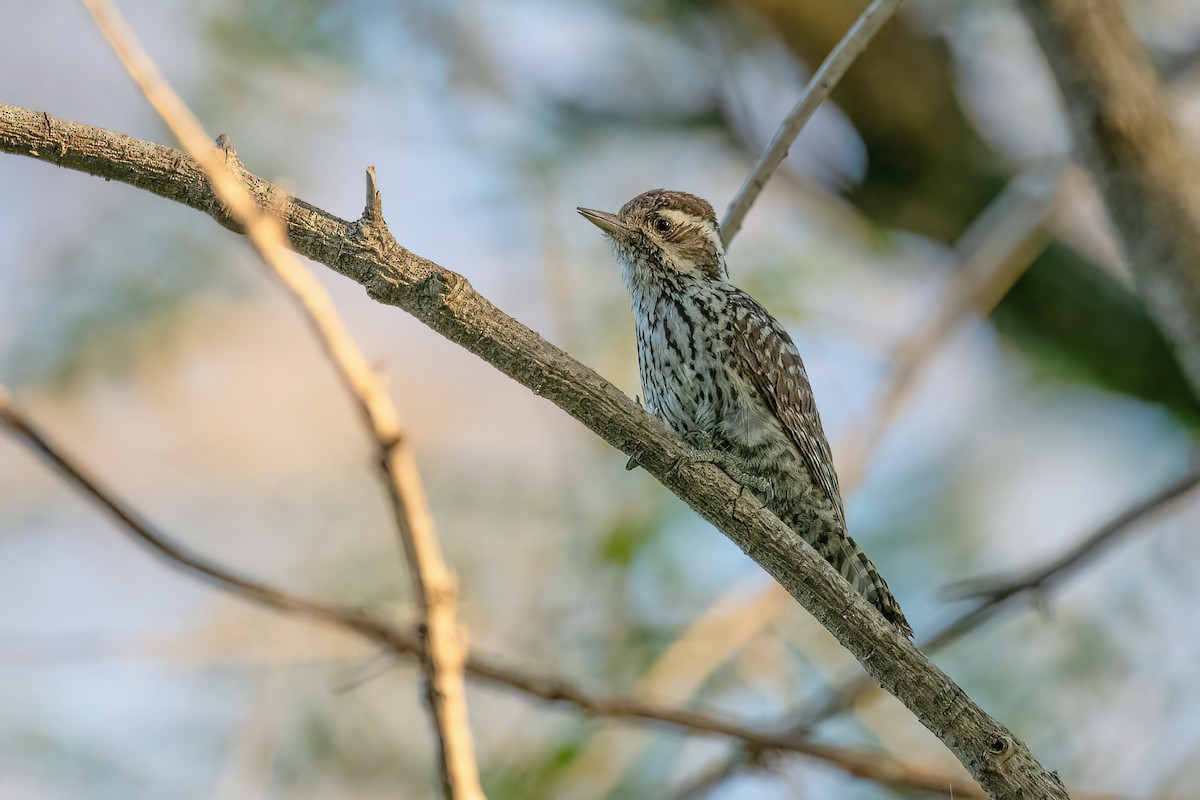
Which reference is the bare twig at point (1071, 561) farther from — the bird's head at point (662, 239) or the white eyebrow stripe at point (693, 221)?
the white eyebrow stripe at point (693, 221)

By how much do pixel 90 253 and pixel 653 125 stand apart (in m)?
3.58

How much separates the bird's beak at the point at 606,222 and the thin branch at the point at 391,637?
2269mm

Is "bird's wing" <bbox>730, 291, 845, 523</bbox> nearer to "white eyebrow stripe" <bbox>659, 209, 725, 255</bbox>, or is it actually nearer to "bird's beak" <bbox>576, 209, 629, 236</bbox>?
"white eyebrow stripe" <bbox>659, 209, 725, 255</bbox>

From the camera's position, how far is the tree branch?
13.6 feet

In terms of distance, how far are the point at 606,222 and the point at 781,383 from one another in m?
1.05

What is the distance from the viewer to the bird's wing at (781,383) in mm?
4844

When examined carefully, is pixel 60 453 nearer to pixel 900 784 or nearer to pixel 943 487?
pixel 900 784

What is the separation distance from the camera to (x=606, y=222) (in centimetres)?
528

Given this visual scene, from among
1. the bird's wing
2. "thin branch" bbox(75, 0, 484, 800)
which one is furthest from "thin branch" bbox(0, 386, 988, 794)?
the bird's wing

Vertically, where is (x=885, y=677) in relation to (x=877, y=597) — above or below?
below

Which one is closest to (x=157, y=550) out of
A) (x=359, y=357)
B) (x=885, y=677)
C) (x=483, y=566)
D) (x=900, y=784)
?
(x=359, y=357)

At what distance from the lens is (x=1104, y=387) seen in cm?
724

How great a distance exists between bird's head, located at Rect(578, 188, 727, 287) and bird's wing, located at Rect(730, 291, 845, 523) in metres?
0.29

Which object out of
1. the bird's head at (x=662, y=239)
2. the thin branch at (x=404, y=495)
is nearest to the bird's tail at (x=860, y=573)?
the bird's head at (x=662, y=239)
